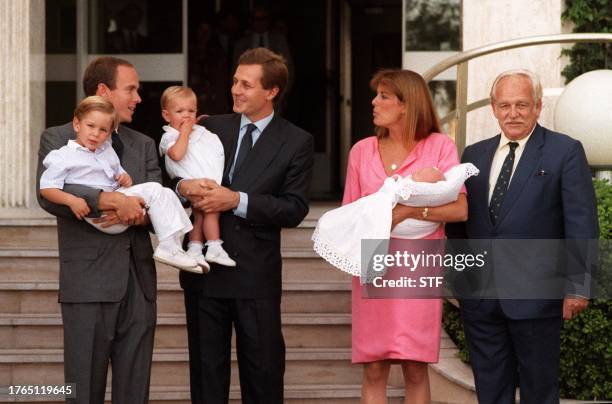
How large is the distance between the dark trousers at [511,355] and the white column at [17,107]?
462 centimetres

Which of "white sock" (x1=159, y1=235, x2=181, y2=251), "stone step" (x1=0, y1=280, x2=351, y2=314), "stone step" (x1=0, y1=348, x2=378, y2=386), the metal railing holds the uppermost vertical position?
the metal railing

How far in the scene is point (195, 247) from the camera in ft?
18.0

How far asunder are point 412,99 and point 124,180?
51.7 inches

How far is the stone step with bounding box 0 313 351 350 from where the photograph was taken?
24.1 feet

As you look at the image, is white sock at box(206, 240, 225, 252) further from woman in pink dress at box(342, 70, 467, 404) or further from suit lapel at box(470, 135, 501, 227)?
suit lapel at box(470, 135, 501, 227)

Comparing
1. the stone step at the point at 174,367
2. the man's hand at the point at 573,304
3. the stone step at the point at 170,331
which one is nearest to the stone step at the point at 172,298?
the stone step at the point at 170,331

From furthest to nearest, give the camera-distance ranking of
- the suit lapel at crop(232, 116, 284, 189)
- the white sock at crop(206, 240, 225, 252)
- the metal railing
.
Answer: the metal railing → the suit lapel at crop(232, 116, 284, 189) → the white sock at crop(206, 240, 225, 252)

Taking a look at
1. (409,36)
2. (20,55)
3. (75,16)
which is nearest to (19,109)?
(20,55)

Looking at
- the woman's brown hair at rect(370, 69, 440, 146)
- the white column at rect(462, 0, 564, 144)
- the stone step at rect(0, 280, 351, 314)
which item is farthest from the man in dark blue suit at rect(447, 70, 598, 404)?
the white column at rect(462, 0, 564, 144)

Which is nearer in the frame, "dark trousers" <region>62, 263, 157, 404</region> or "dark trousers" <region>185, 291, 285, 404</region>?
"dark trousers" <region>62, 263, 157, 404</region>

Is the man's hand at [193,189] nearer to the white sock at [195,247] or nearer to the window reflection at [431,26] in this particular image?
the white sock at [195,247]

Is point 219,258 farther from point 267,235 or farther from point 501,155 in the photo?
point 501,155

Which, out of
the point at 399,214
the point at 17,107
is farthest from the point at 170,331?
the point at 17,107

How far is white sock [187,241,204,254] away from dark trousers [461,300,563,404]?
4.07 feet
